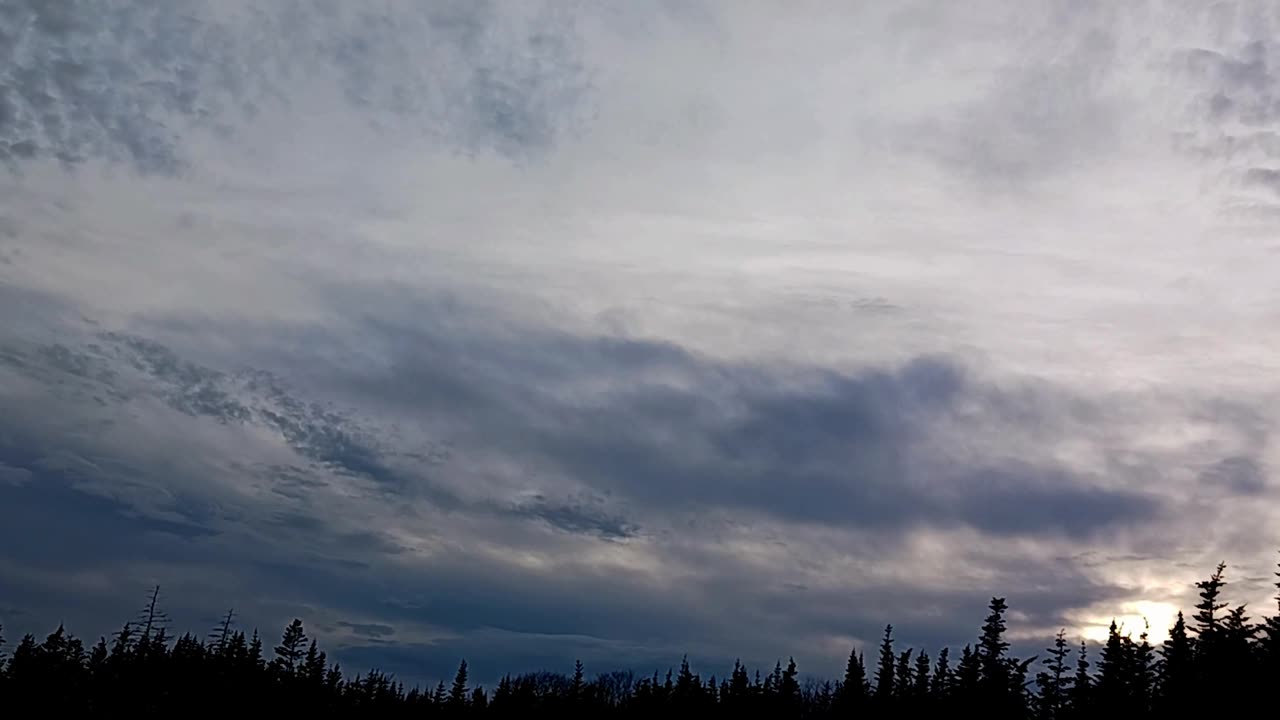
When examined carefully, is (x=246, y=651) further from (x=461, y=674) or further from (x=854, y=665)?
(x=854, y=665)

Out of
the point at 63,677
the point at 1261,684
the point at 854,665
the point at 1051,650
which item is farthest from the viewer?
the point at 854,665

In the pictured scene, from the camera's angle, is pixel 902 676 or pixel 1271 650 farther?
pixel 902 676

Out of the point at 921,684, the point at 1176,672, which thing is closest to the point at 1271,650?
the point at 1176,672

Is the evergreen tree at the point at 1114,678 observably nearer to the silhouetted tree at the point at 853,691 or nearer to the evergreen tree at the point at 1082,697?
the evergreen tree at the point at 1082,697

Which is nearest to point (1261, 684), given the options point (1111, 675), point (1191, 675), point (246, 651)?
point (1191, 675)

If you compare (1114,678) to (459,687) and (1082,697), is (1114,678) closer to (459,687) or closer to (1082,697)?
(1082,697)

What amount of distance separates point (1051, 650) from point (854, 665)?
1072 inches

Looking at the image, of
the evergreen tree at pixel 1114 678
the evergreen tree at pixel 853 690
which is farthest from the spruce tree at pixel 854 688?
the evergreen tree at pixel 1114 678

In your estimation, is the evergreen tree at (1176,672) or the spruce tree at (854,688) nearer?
the evergreen tree at (1176,672)

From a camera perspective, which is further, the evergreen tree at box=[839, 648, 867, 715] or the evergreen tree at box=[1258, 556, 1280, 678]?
the evergreen tree at box=[839, 648, 867, 715]

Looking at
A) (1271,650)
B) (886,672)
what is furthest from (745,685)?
(1271,650)

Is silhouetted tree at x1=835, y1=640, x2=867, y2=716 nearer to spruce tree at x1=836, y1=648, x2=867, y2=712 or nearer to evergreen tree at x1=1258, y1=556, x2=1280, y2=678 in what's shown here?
spruce tree at x1=836, y1=648, x2=867, y2=712

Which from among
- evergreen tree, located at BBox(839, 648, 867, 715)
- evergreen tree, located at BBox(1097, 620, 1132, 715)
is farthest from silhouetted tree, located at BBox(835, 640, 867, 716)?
evergreen tree, located at BBox(1097, 620, 1132, 715)

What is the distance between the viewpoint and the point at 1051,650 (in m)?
74.5
